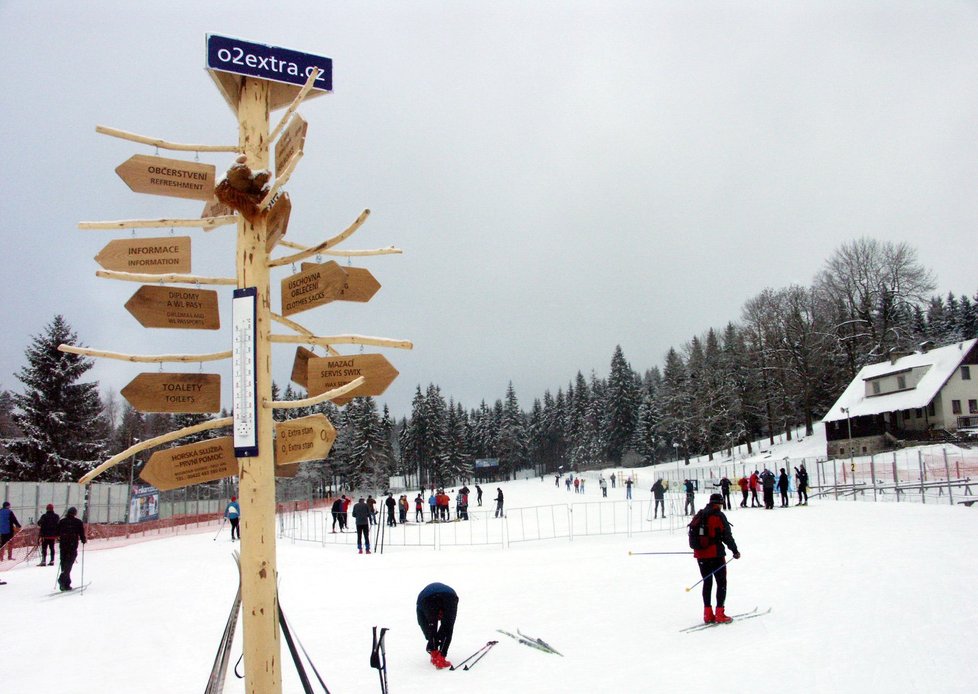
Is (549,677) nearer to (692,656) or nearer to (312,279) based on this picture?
(692,656)

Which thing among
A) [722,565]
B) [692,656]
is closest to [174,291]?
[692,656]

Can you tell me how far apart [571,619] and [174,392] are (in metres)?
7.59

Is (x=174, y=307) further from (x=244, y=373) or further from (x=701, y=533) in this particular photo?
(x=701, y=533)

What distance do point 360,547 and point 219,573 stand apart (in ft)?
15.6

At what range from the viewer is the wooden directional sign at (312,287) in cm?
393

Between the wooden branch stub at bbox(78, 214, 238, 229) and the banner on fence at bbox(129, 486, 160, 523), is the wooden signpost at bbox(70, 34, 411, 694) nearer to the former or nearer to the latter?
the wooden branch stub at bbox(78, 214, 238, 229)

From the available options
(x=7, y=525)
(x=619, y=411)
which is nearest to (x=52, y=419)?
(x=7, y=525)

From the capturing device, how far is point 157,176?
3.93 metres

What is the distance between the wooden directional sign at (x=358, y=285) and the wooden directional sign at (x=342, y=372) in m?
0.38

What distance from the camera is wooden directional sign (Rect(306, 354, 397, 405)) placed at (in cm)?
395

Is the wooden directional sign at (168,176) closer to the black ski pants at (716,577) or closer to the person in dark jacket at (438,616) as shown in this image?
the person in dark jacket at (438,616)

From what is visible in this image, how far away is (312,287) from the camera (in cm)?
398

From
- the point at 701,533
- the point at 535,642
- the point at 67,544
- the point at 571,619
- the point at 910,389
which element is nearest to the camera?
the point at 535,642

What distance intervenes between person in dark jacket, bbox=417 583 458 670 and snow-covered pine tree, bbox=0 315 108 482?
3477 centimetres
